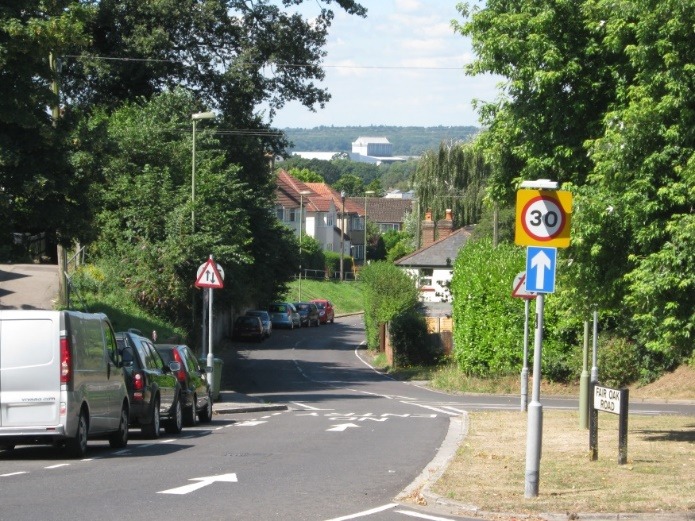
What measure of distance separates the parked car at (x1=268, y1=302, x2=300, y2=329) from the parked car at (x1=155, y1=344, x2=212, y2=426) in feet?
161

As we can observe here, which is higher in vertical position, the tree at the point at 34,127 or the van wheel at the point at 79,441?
the tree at the point at 34,127

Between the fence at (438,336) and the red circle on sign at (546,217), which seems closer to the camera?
the red circle on sign at (546,217)

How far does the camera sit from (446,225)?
77.2 m

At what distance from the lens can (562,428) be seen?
20.0 m

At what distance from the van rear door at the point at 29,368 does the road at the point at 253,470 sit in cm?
69

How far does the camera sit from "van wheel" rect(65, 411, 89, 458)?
15.3 metres

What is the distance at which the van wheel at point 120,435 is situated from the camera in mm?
17391

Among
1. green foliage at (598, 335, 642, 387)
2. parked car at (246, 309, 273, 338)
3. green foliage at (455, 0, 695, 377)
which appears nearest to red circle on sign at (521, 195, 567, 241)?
green foliage at (455, 0, 695, 377)

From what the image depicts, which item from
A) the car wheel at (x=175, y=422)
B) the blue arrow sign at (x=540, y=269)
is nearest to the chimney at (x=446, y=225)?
the car wheel at (x=175, y=422)

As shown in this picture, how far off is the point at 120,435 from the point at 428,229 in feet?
214

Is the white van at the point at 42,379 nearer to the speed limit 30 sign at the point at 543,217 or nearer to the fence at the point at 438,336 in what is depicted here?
the speed limit 30 sign at the point at 543,217

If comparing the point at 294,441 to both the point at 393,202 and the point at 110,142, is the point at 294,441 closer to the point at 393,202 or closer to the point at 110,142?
the point at 110,142

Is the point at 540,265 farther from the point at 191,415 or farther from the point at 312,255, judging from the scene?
the point at 312,255

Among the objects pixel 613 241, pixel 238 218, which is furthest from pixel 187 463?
pixel 238 218
